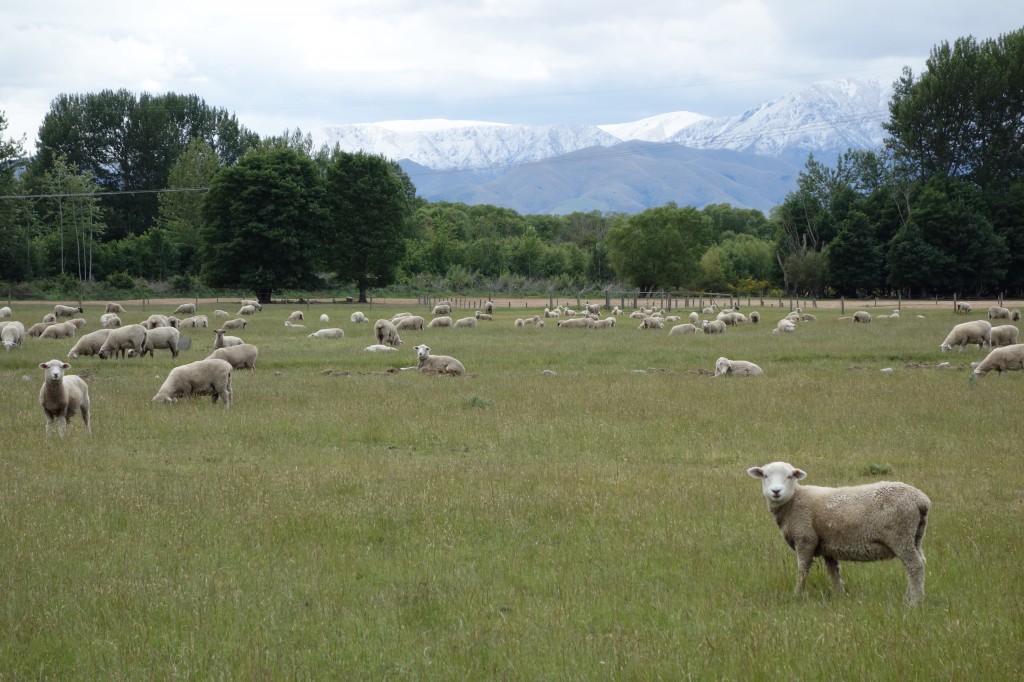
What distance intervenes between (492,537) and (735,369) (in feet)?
57.7

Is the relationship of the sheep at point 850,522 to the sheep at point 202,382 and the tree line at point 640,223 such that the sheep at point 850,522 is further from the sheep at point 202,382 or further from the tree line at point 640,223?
the tree line at point 640,223

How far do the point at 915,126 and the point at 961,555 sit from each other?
97388mm

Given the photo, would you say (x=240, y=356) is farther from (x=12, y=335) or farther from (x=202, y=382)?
(x=12, y=335)

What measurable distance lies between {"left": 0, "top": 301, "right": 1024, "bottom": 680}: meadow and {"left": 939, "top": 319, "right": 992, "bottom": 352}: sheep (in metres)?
10.6

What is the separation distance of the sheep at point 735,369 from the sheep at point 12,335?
80.9 feet

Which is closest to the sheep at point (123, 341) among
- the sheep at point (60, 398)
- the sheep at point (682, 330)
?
the sheep at point (60, 398)

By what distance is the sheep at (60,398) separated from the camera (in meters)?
16.4

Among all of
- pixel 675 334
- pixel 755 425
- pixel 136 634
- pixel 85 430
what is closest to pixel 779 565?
pixel 136 634

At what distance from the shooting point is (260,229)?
7750cm

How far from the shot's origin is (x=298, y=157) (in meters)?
83.1

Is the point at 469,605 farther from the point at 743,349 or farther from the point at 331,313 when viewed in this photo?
the point at 331,313

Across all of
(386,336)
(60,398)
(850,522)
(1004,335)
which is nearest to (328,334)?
(386,336)

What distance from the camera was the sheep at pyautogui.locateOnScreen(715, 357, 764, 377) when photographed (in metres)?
26.4

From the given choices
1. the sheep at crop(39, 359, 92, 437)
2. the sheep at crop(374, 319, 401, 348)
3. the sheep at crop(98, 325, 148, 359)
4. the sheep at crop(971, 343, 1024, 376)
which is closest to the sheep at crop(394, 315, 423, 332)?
the sheep at crop(374, 319, 401, 348)
